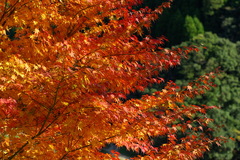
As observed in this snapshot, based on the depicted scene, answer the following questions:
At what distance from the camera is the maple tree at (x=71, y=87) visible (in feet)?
15.3

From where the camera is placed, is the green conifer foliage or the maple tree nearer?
the maple tree

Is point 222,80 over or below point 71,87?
below

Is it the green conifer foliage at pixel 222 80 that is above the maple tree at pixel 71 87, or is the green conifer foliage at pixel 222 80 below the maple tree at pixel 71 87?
below

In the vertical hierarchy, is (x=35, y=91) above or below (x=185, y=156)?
above

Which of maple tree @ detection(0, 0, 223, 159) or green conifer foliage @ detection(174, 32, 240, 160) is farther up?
maple tree @ detection(0, 0, 223, 159)

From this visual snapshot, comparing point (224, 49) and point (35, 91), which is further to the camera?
point (224, 49)

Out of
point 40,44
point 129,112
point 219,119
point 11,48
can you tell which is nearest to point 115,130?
point 129,112

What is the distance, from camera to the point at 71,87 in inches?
185

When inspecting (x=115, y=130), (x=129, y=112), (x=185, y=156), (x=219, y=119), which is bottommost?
(x=219, y=119)

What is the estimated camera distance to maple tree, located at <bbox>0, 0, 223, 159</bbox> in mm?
4656

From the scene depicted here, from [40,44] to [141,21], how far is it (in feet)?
5.77

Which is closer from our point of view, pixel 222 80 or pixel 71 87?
pixel 71 87

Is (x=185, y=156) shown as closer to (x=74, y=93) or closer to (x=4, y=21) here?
(x=74, y=93)

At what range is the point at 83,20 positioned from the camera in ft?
20.1
